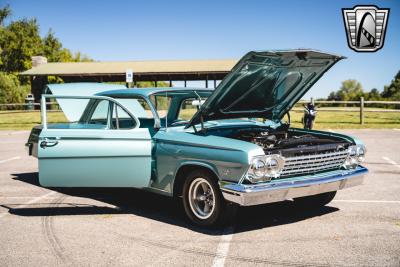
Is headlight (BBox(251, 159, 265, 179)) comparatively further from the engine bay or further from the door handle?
the door handle

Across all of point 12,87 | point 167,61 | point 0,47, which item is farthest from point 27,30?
point 167,61

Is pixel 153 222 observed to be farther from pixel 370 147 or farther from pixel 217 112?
pixel 370 147

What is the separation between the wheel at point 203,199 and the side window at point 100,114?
5.98 ft

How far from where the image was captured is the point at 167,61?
4078 centimetres

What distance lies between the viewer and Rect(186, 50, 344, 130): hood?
5.05m

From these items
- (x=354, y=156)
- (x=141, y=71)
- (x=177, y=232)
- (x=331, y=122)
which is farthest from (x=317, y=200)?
(x=141, y=71)

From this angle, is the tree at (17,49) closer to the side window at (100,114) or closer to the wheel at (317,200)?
the side window at (100,114)

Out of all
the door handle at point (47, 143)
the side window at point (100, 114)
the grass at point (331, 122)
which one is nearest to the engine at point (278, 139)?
the side window at point (100, 114)

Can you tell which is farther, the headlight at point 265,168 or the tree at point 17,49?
the tree at point 17,49

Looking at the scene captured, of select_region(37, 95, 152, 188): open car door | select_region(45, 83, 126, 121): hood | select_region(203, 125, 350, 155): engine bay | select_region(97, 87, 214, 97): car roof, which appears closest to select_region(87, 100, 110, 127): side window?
select_region(97, 87, 214, 97): car roof

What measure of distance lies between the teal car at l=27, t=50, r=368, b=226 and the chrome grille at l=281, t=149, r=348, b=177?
0.01 m

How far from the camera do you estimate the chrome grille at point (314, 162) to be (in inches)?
191

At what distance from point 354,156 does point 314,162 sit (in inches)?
29.3

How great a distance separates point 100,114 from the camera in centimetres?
668
